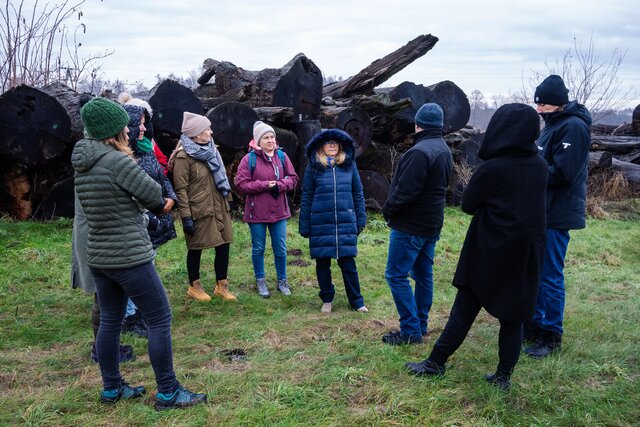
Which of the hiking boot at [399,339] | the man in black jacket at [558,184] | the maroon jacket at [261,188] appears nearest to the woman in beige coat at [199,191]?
the maroon jacket at [261,188]

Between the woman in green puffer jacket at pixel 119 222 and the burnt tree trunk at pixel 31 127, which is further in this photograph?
the burnt tree trunk at pixel 31 127

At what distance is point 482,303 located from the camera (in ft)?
11.8

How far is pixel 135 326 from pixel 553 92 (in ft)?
13.0

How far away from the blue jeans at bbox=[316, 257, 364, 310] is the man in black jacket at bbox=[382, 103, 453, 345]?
39.3 inches

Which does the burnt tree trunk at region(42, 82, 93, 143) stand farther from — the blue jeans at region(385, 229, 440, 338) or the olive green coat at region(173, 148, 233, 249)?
the blue jeans at region(385, 229, 440, 338)

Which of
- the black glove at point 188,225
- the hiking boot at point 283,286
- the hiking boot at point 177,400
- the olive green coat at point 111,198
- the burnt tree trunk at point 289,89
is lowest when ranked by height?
the hiking boot at point 283,286

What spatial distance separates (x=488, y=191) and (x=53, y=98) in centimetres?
596

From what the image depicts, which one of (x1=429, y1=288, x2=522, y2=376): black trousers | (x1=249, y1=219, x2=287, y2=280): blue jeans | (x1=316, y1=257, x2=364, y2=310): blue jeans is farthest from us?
(x1=249, y1=219, x2=287, y2=280): blue jeans

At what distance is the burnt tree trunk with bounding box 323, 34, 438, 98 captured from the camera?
1060cm

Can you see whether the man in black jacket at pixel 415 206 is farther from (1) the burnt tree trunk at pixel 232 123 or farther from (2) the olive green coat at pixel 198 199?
(1) the burnt tree trunk at pixel 232 123

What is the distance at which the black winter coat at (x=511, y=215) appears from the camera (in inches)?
136

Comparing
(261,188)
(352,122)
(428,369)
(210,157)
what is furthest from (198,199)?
(352,122)

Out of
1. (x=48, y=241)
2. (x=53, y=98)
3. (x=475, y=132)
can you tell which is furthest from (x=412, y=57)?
(x=48, y=241)

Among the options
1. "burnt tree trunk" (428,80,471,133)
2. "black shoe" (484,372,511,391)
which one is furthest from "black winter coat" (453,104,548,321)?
"burnt tree trunk" (428,80,471,133)
